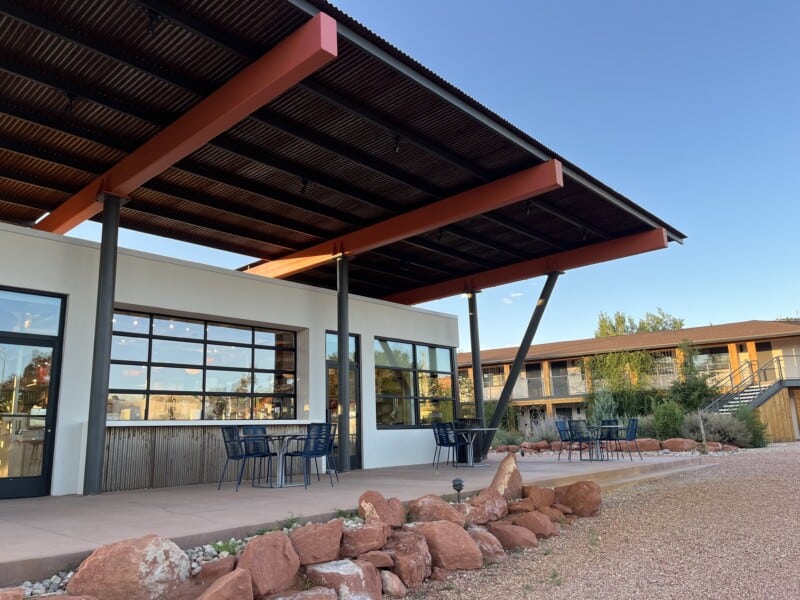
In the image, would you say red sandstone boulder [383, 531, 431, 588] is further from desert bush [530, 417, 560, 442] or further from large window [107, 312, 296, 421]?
desert bush [530, 417, 560, 442]

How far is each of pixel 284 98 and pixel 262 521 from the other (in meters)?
4.35

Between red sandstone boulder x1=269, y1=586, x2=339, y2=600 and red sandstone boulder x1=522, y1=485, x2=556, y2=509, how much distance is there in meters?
3.12

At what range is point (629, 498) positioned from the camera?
7410 mm

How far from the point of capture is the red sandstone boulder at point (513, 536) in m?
5.16

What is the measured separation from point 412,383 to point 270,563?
8.76 metres

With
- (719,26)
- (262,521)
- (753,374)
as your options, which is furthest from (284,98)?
(753,374)

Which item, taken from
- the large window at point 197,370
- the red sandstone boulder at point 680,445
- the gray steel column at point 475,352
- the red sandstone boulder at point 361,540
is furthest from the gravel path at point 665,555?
the red sandstone boulder at point 680,445

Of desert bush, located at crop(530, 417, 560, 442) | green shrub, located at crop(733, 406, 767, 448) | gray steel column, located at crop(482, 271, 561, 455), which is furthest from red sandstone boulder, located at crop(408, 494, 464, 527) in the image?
green shrub, located at crop(733, 406, 767, 448)

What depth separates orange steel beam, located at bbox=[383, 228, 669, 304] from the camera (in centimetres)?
1036

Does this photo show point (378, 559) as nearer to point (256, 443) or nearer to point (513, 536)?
point (513, 536)

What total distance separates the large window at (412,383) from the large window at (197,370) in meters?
1.96

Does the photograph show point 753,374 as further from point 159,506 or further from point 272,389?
point 159,506

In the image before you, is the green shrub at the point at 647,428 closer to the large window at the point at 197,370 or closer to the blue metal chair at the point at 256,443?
the large window at the point at 197,370

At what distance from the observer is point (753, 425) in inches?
607
